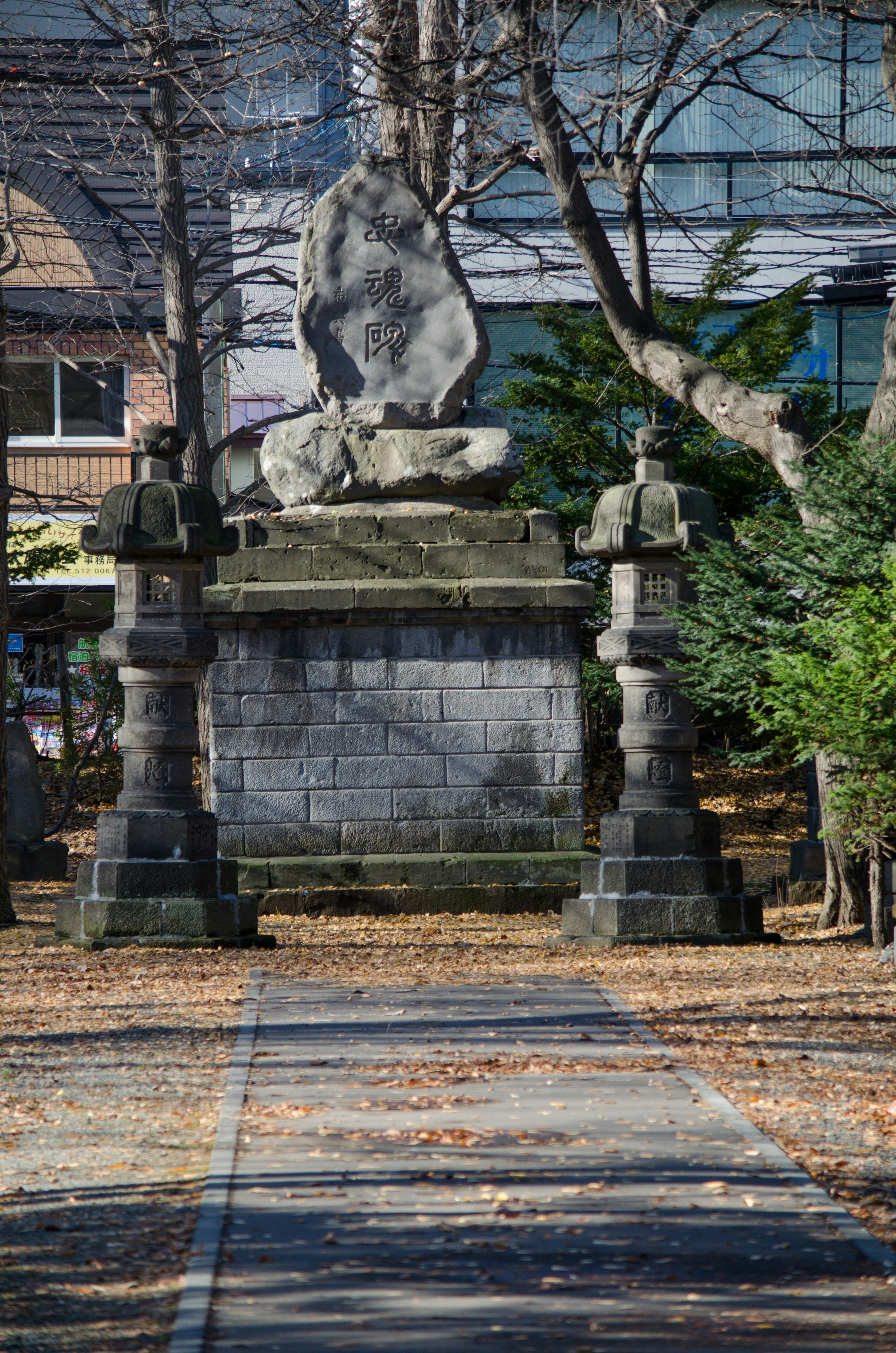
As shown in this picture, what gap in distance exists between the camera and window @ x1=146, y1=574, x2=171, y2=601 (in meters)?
10.4

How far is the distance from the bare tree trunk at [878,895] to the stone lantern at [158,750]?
389 centimetres

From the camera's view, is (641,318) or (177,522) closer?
(177,522)

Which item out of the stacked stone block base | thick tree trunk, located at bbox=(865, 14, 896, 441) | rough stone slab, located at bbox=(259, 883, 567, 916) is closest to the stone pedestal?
rough stone slab, located at bbox=(259, 883, 567, 916)

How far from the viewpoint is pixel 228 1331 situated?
3.40 metres

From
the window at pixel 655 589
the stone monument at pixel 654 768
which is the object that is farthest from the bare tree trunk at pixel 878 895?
the window at pixel 655 589

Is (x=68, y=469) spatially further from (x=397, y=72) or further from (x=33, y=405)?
(x=397, y=72)

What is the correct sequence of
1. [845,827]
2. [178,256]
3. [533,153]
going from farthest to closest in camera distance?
[178,256]
[533,153]
[845,827]

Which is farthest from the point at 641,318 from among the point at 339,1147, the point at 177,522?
the point at 339,1147

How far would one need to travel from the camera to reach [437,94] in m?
14.2

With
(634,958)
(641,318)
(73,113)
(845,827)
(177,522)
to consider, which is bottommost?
(634,958)

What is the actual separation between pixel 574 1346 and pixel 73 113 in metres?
22.5

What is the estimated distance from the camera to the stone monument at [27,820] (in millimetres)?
15797

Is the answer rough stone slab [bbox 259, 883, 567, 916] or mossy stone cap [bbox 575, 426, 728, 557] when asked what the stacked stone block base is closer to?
rough stone slab [bbox 259, 883, 567, 916]

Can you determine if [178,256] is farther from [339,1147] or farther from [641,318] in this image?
[339,1147]
